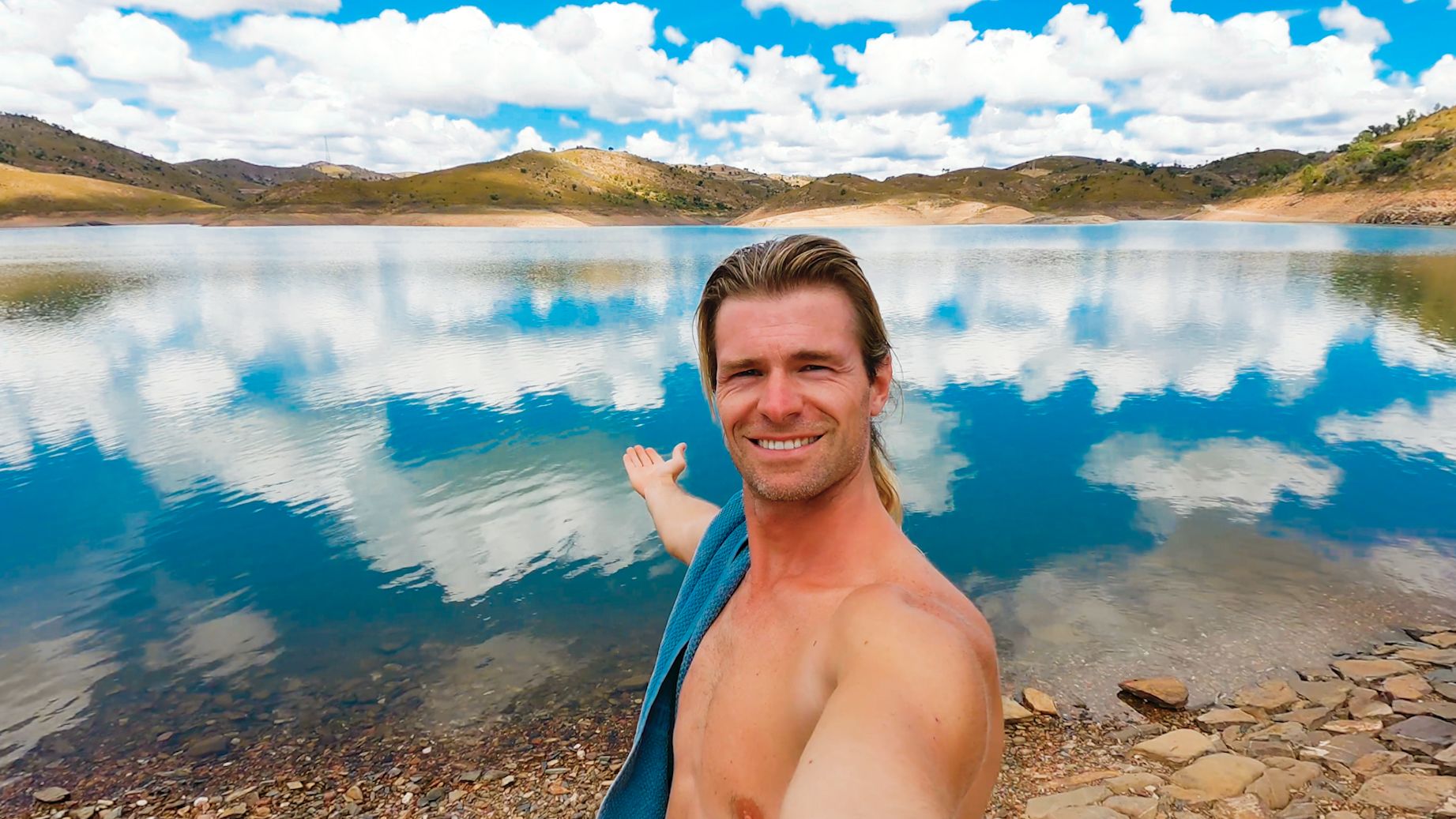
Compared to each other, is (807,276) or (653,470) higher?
(807,276)

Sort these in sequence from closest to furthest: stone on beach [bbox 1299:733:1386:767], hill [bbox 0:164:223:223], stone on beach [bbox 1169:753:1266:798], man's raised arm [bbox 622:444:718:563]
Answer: man's raised arm [bbox 622:444:718:563] → stone on beach [bbox 1169:753:1266:798] → stone on beach [bbox 1299:733:1386:767] → hill [bbox 0:164:223:223]

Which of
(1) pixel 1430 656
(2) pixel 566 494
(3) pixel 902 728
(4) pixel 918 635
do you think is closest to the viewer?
(3) pixel 902 728

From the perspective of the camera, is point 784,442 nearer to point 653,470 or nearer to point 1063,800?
point 653,470

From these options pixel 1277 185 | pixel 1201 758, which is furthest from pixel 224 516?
pixel 1277 185

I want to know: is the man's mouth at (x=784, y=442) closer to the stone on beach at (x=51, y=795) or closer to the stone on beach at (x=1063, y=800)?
the stone on beach at (x=1063, y=800)

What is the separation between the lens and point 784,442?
254 cm

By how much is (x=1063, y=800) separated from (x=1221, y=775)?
4.58ft

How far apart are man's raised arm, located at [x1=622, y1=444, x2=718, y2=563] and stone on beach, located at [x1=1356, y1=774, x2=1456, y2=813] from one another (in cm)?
577

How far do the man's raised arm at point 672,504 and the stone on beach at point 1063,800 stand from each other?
379 cm

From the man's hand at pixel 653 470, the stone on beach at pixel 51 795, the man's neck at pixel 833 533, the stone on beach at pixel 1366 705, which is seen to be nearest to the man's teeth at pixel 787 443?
the man's neck at pixel 833 533

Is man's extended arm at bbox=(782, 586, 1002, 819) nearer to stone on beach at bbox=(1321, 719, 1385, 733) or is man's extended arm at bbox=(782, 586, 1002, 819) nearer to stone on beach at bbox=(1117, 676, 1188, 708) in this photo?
stone on beach at bbox=(1117, 676, 1188, 708)

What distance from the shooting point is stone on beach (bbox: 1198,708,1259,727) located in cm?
696

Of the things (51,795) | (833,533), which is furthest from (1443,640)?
(51,795)

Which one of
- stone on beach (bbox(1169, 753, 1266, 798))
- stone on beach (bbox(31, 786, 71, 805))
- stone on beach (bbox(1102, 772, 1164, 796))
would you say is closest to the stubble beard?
stone on beach (bbox(1102, 772, 1164, 796))
